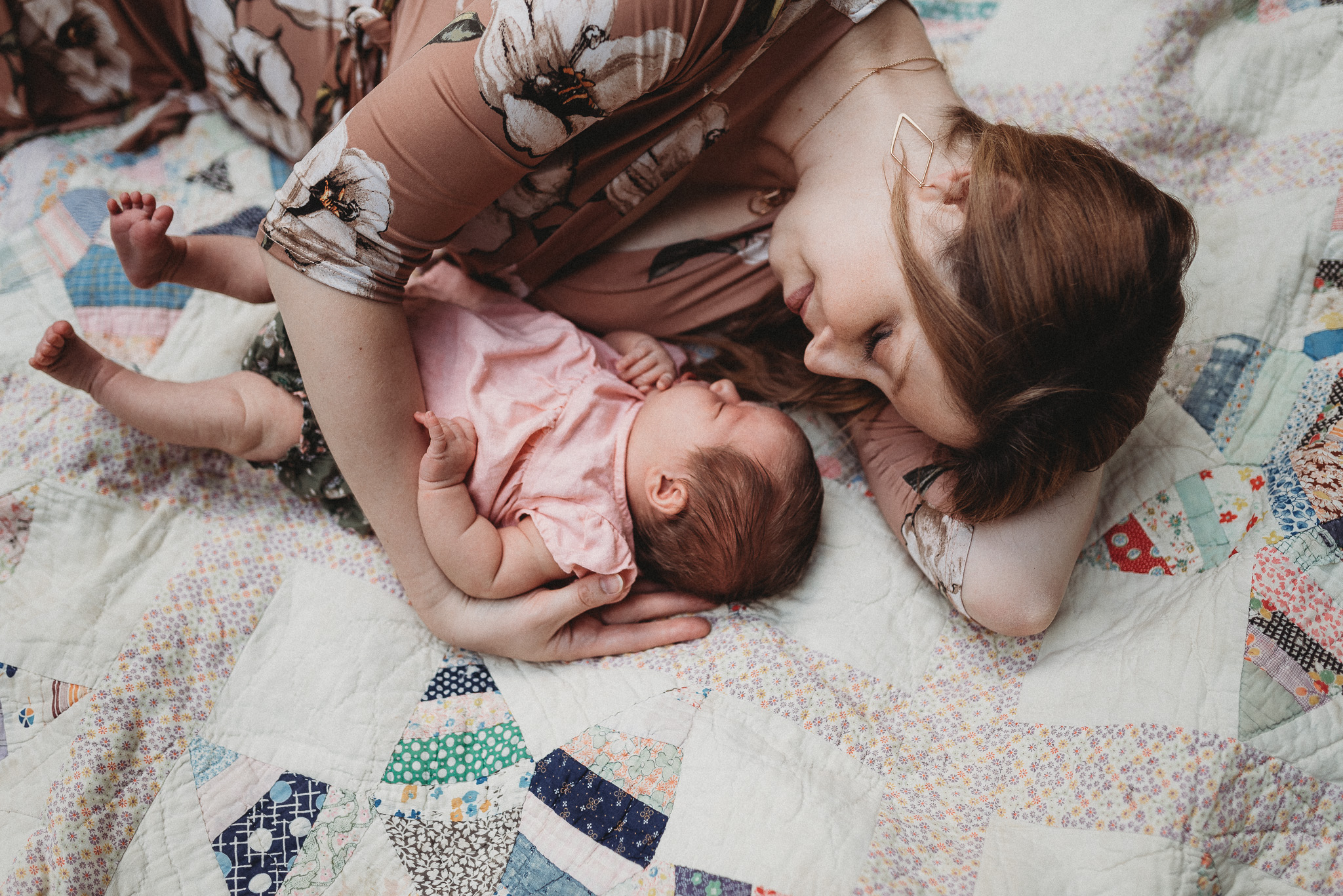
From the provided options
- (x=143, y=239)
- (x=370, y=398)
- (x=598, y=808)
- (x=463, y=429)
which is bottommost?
(x=598, y=808)

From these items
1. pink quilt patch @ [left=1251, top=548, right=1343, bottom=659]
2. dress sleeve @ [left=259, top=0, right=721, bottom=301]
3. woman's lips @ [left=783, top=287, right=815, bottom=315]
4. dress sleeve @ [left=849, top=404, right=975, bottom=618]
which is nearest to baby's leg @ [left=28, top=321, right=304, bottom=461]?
dress sleeve @ [left=259, top=0, right=721, bottom=301]

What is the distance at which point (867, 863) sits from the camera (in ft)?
3.21

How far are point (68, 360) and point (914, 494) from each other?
120cm

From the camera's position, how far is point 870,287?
0.88 metres

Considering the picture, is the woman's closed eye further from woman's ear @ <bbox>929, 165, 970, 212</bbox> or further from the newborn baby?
the newborn baby

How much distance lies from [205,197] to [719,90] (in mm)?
1024

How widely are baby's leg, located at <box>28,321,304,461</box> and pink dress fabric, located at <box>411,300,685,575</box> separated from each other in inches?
8.6

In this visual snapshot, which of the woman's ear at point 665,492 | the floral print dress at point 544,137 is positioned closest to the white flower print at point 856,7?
the floral print dress at point 544,137

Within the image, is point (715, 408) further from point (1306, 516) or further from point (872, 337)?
point (1306, 516)

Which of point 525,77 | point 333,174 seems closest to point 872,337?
point 525,77

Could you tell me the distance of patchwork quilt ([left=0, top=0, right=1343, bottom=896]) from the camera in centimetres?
98

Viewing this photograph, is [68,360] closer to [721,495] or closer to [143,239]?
[143,239]

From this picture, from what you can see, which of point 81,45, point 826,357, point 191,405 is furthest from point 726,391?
point 81,45

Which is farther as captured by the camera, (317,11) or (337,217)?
(317,11)
